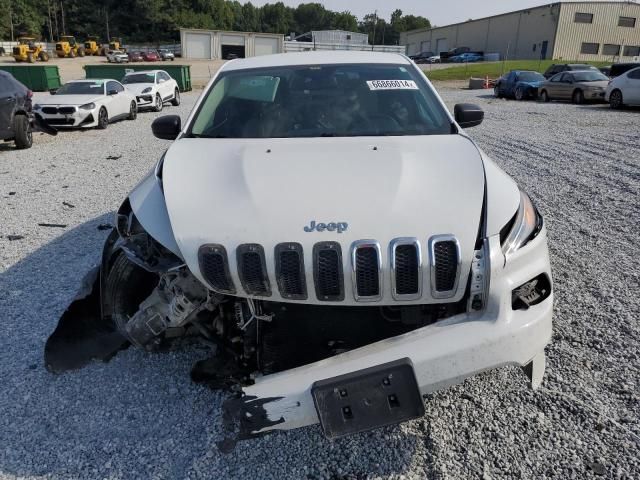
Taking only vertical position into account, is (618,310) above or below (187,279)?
below

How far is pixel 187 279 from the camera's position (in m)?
2.39

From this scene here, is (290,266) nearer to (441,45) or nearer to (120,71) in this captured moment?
(120,71)

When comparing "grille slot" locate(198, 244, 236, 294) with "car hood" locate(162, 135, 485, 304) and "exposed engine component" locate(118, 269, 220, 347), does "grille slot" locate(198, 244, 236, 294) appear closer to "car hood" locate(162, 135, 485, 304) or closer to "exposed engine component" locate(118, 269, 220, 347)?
"car hood" locate(162, 135, 485, 304)

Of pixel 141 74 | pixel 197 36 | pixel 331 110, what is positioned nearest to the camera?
pixel 331 110

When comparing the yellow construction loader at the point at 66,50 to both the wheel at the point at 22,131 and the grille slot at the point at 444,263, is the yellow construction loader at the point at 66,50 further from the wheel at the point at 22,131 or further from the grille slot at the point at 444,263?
the grille slot at the point at 444,263

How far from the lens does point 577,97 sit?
798 inches

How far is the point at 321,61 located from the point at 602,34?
6875 cm

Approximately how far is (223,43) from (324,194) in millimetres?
72992

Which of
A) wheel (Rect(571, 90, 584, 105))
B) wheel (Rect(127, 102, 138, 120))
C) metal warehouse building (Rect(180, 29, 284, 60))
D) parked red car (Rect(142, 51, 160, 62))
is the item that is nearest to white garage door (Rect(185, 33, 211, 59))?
metal warehouse building (Rect(180, 29, 284, 60))

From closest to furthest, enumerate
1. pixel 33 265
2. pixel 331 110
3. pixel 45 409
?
pixel 45 409, pixel 331 110, pixel 33 265

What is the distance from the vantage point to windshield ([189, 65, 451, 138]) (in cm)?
339

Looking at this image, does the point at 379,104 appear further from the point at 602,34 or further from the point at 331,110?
the point at 602,34

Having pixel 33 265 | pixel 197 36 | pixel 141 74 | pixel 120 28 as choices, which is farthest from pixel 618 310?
pixel 120 28

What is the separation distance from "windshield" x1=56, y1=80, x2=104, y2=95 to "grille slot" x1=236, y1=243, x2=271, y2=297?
14390 mm
